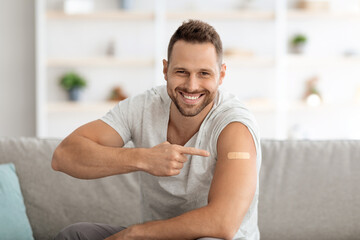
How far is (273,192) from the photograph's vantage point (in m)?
2.20

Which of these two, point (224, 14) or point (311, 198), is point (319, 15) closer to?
point (224, 14)

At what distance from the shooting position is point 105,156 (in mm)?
1735

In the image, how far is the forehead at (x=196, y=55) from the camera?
1772 millimetres

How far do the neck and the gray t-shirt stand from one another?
3 centimetres

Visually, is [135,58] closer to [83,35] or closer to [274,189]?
[83,35]

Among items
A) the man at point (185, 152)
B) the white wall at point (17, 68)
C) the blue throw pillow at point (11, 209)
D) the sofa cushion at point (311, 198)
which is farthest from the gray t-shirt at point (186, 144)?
the white wall at point (17, 68)

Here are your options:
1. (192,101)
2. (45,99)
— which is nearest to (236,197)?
(192,101)

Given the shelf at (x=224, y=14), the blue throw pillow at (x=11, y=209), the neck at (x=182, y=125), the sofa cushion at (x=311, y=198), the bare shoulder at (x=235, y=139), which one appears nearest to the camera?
the bare shoulder at (x=235, y=139)

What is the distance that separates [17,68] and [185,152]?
429 cm

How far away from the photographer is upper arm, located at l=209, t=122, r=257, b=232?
4.99ft

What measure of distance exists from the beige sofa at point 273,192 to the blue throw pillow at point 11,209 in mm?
69

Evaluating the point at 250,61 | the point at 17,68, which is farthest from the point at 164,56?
the point at 17,68

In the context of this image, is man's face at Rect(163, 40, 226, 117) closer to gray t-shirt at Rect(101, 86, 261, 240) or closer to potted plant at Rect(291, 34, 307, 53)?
gray t-shirt at Rect(101, 86, 261, 240)

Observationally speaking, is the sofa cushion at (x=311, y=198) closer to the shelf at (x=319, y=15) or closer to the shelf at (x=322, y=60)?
the shelf at (x=322, y=60)
